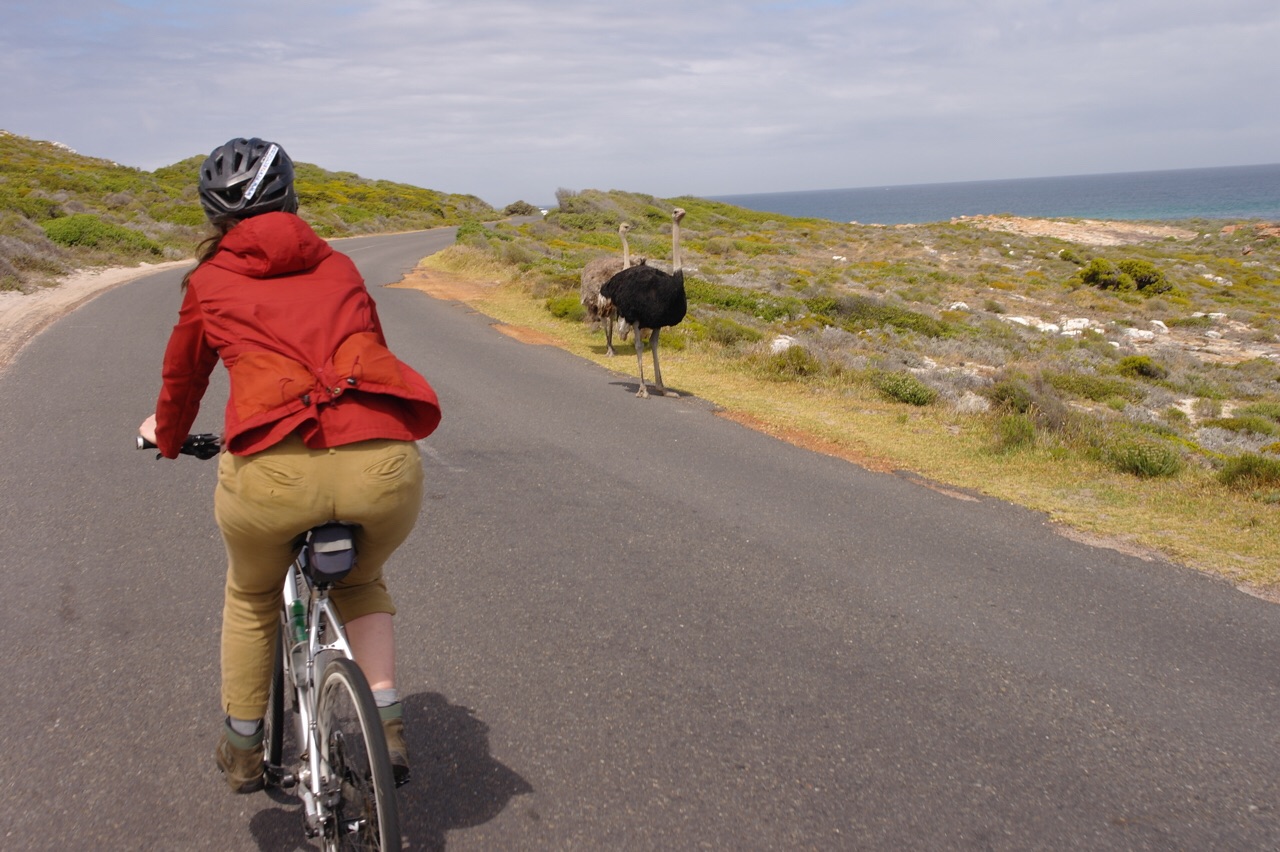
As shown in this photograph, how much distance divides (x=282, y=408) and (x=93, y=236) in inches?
1344

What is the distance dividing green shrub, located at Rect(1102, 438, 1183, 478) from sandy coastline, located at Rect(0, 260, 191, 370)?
1290 centimetres

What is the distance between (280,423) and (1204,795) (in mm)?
3406

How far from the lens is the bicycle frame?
2.62 m

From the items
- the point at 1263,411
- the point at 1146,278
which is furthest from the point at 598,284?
the point at 1146,278

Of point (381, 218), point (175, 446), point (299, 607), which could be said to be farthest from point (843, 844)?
point (381, 218)

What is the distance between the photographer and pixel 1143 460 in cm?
848

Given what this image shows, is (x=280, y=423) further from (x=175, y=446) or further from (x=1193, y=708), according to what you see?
(x=1193, y=708)

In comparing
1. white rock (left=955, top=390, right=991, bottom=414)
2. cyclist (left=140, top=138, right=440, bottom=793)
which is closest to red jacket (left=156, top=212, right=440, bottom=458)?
cyclist (left=140, top=138, right=440, bottom=793)

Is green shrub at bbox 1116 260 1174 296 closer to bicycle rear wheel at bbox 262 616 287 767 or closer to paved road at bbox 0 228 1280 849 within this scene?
paved road at bbox 0 228 1280 849

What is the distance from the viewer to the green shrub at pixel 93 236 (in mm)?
30797

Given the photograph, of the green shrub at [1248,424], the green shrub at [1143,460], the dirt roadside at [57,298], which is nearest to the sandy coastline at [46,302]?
the dirt roadside at [57,298]

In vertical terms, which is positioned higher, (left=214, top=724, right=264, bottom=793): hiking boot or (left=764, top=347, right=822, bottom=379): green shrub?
(left=214, top=724, right=264, bottom=793): hiking boot

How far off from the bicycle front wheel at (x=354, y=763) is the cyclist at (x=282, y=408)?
7.1 inches

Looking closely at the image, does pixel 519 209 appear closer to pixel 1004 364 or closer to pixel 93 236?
pixel 93 236
